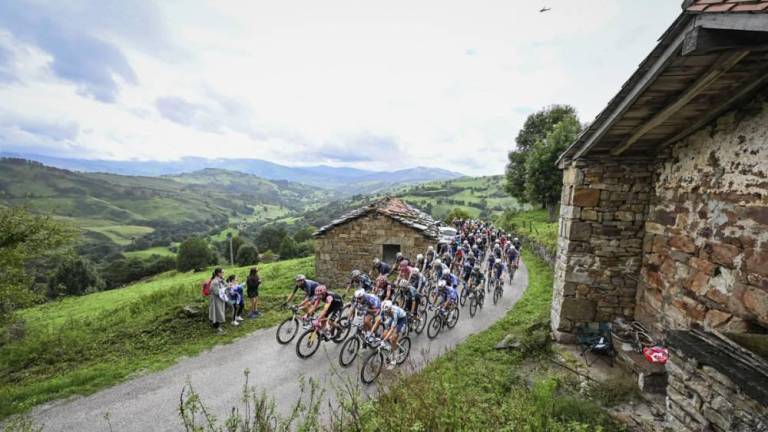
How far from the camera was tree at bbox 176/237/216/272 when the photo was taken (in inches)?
1453

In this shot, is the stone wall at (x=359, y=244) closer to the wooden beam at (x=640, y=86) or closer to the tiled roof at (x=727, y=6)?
the wooden beam at (x=640, y=86)

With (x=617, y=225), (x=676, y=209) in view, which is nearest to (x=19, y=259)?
(x=617, y=225)

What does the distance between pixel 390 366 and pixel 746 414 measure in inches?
226

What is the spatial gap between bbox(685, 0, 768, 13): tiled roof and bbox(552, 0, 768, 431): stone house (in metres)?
0.01

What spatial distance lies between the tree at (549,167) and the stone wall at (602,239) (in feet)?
74.8

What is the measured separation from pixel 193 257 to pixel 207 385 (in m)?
34.3

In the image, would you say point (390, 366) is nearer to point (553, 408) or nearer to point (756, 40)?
point (553, 408)

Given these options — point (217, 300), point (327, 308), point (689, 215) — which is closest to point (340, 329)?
point (327, 308)

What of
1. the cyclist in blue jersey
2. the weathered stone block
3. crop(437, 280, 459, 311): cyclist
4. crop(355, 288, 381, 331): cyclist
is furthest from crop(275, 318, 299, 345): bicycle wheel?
the weathered stone block

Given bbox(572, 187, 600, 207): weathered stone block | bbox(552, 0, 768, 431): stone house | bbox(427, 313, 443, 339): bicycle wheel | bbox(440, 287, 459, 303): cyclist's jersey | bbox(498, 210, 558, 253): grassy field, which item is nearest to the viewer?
bbox(552, 0, 768, 431): stone house

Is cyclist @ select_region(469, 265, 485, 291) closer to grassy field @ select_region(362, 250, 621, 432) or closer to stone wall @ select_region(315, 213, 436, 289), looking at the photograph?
grassy field @ select_region(362, 250, 621, 432)

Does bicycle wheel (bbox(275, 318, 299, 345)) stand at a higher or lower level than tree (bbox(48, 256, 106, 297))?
higher

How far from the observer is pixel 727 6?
10.4 ft

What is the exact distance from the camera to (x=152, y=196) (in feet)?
534
